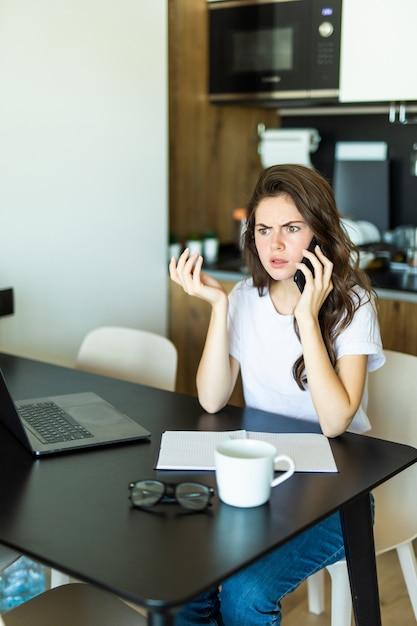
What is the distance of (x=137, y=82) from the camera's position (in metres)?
2.96

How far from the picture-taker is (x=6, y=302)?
2518 mm

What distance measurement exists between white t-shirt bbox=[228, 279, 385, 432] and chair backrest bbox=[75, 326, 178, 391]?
354 mm

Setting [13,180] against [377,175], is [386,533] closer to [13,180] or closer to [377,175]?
[13,180]

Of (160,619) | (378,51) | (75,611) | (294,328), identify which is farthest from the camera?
(378,51)

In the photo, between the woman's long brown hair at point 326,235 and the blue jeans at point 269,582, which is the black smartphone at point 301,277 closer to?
the woman's long brown hair at point 326,235

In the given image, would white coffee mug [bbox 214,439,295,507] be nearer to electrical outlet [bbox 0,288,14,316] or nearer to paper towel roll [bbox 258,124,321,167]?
electrical outlet [bbox 0,288,14,316]

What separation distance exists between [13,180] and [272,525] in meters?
1.66

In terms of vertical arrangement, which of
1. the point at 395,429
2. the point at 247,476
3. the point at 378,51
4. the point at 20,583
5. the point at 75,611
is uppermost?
the point at 378,51

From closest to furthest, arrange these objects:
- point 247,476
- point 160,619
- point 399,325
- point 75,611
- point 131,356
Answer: point 160,619
point 247,476
point 75,611
point 131,356
point 399,325

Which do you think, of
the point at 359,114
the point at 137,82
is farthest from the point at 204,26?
the point at 359,114

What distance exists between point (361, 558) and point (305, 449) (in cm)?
22

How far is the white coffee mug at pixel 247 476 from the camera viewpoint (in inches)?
48.9

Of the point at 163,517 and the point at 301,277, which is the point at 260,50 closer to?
the point at 301,277

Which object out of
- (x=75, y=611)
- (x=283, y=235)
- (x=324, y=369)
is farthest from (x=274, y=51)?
(x=75, y=611)
